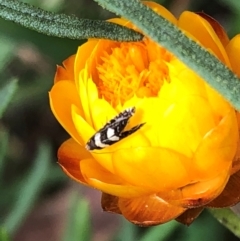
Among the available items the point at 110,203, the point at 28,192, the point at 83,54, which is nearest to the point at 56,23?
the point at 83,54

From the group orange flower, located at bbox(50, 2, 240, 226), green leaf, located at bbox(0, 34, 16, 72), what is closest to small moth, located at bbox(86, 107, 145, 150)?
orange flower, located at bbox(50, 2, 240, 226)

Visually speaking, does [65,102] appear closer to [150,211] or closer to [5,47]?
[150,211]

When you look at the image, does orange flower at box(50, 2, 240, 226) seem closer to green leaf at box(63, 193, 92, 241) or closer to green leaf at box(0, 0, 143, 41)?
green leaf at box(0, 0, 143, 41)

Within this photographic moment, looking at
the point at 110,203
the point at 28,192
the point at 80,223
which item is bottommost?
the point at 28,192

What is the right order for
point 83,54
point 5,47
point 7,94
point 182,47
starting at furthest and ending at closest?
point 5,47 < point 7,94 < point 83,54 < point 182,47

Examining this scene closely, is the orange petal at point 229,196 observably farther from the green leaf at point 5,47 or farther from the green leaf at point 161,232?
the green leaf at point 5,47

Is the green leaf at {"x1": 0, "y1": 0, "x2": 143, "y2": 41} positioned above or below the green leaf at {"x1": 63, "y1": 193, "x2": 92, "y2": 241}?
above
